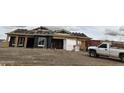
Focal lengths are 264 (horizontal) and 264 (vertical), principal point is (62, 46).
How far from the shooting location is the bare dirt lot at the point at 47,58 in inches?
171

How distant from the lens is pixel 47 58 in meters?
4.43

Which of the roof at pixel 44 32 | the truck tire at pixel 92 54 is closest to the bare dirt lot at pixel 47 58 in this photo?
the truck tire at pixel 92 54

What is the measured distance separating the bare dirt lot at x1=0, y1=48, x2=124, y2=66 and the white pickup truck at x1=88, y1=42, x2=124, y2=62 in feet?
0.32

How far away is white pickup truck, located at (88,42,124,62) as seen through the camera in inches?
174

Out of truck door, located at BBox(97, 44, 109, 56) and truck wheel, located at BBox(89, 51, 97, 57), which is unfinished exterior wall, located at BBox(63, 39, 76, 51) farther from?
truck door, located at BBox(97, 44, 109, 56)

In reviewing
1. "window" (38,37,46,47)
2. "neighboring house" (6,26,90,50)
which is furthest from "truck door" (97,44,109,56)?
"window" (38,37,46,47)

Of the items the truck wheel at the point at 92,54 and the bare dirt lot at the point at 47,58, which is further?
the truck wheel at the point at 92,54

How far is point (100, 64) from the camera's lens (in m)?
4.30

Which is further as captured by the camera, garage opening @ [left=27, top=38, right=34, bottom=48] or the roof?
garage opening @ [left=27, top=38, right=34, bottom=48]

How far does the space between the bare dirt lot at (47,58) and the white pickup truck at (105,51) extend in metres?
0.10

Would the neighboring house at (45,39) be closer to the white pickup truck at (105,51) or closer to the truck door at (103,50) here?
the white pickup truck at (105,51)
